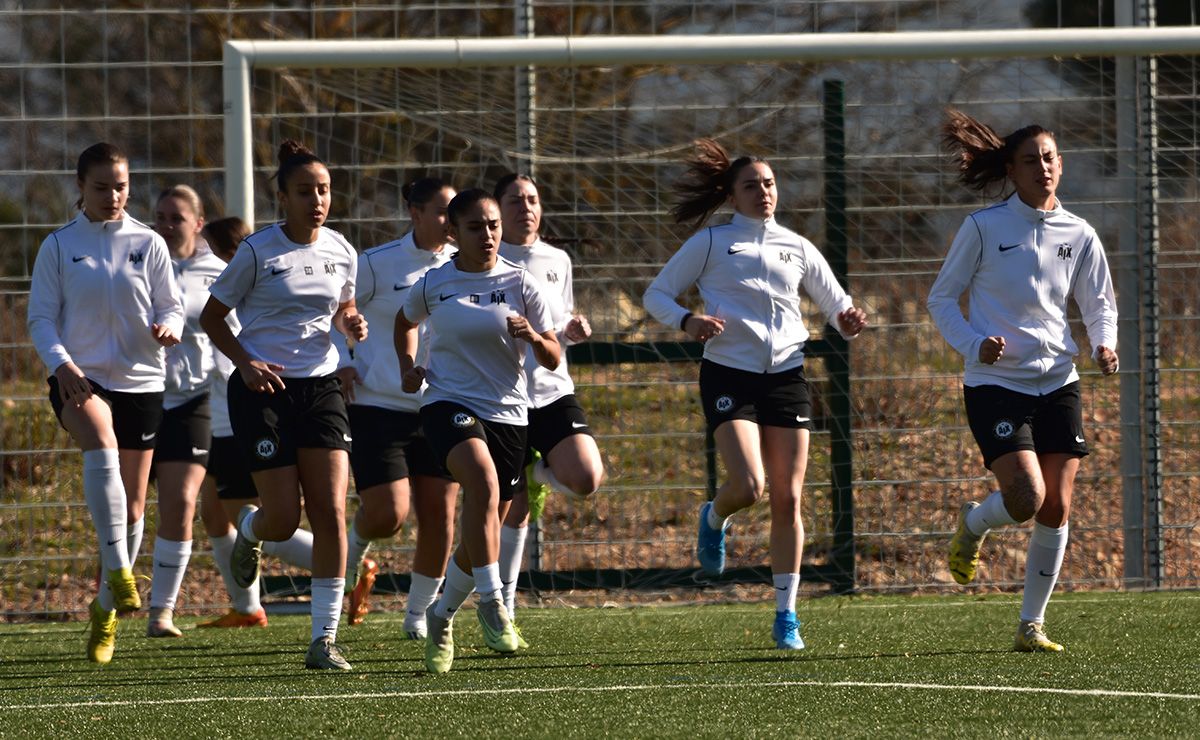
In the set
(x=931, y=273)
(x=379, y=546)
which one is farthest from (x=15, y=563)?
(x=931, y=273)

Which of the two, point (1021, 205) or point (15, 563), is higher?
point (1021, 205)

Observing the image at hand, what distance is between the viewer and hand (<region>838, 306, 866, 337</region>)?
23.8 ft

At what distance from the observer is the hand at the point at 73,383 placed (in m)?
6.78

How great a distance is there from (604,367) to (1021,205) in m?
3.64

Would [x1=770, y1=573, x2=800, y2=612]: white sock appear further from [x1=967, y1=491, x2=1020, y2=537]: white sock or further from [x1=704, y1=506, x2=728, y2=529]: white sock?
[x1=967, y1=491, x2=1020, y2=537]: white sock

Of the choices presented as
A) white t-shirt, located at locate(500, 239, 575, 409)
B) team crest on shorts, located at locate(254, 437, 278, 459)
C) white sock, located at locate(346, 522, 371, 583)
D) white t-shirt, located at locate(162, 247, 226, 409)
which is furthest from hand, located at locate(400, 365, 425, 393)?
white t-shirt, located at locate(162, 247, 226, 409)

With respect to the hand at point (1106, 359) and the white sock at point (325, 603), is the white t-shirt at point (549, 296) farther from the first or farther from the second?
the hand at point (1106, 359)

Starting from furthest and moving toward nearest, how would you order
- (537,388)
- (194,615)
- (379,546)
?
1. (379,546)
2. (194,615)
3. (537,388)

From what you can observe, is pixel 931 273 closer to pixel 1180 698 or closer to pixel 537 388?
pixel 537 388

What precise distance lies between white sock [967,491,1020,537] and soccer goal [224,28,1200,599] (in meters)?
2.99

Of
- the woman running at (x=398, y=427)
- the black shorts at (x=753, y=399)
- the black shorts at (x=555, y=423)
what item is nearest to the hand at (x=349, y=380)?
the woman running at (x=398, y=427)

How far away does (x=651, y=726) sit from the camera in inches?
198

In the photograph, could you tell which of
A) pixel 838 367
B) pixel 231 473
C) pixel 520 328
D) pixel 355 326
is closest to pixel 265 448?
pixel 355 326

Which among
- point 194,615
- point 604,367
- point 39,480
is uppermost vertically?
point 604,367
